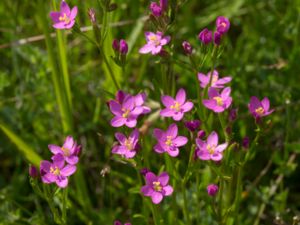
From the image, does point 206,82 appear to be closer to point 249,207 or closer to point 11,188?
point 249,207

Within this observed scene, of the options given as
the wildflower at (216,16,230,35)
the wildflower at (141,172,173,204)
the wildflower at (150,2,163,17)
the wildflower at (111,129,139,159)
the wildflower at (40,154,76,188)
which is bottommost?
the wildflower at (141,172,173,204)

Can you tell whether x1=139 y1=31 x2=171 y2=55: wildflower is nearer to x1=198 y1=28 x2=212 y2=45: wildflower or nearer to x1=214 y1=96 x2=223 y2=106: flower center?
x1=198 y1=28 x2=212 y2=45: wildflower

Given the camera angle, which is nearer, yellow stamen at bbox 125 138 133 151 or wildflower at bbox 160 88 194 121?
yellow stamen at bbox 125 138 133 151

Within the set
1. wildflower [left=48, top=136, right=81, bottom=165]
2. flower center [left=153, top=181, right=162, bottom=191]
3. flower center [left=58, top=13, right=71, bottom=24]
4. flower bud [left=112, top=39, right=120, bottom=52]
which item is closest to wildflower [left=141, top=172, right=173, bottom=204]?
Result: flower center [left=153, top=181, right=162, bottom=191]

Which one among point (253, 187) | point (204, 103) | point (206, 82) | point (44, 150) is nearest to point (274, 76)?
point (253, 187)

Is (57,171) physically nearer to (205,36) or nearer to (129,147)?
(129,147)

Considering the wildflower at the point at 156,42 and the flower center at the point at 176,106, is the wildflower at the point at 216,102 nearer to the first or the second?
the flower center at the point at 176,106
